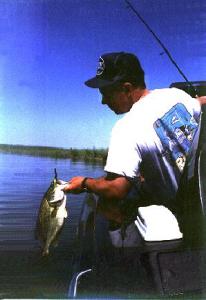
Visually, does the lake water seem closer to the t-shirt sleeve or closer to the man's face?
the t-shirt sleeve

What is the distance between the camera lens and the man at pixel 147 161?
80.8 inches

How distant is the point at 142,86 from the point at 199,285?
976 mm

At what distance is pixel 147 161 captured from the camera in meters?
2.08

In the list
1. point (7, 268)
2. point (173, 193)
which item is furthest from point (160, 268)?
point (7, 268)

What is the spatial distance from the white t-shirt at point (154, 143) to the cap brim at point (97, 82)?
202 mm

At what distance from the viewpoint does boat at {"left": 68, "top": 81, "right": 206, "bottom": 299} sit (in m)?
1.87

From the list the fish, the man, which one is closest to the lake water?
the fish

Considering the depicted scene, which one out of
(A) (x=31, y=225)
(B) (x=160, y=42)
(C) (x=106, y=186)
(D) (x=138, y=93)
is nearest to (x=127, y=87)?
(D) (x=138, y=93)

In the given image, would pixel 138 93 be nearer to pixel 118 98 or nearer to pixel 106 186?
pixel 118 98

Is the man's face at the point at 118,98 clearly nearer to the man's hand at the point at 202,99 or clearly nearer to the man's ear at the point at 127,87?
the man's ear at the point at 127,87

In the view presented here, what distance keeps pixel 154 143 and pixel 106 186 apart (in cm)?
29

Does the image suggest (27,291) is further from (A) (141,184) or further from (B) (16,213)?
(A) (141,184)

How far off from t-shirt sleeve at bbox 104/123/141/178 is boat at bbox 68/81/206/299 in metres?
0.22

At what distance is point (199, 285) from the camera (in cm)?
194
